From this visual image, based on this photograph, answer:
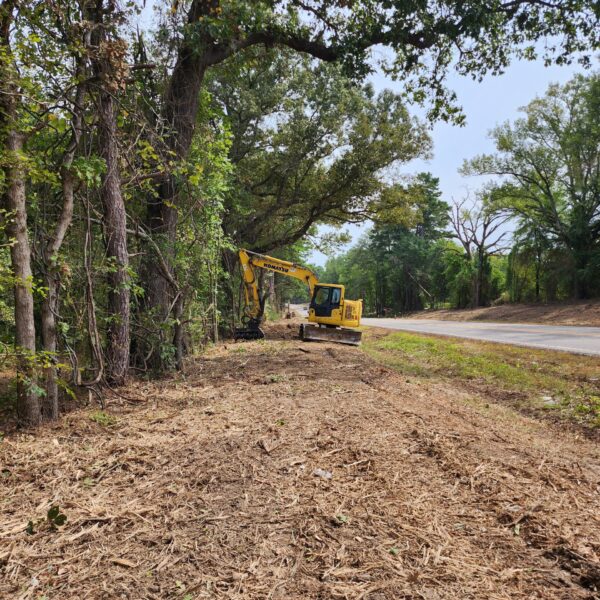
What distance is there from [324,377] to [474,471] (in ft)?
12.3

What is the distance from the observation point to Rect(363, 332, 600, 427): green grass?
5.83m

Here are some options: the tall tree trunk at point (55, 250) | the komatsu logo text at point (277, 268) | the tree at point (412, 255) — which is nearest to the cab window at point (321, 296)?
the komatsu logo text at point (277, 268)

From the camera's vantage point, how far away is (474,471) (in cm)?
313

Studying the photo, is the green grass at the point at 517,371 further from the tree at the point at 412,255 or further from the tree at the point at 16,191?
the tree at the point at 412,255

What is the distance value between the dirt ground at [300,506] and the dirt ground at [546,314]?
1732 centimetres

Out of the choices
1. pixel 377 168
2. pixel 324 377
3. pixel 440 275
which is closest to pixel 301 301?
pixel 440 275

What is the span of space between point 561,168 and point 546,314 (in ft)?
31.8

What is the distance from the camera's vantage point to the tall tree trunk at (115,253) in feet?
17.8

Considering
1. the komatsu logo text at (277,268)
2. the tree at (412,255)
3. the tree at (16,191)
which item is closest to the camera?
the tree at (16,191)

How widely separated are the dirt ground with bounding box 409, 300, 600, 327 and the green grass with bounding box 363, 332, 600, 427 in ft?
33.9

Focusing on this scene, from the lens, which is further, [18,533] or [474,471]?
[474,471]

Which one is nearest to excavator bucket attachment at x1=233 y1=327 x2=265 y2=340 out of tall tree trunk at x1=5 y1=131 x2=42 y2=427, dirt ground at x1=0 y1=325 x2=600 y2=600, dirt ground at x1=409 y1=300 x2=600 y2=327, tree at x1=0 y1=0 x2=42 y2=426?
dirt ground at x1=0 y1=325 x2=600 y2=600

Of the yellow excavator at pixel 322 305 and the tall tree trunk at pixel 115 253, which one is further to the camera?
the yellow excavator at pixel 322 305

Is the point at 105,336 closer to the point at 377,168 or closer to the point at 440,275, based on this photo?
the point at 377,168
